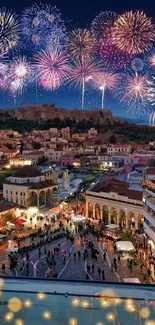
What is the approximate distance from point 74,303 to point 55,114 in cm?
9987

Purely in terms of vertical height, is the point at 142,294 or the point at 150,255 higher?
the point at 142,294

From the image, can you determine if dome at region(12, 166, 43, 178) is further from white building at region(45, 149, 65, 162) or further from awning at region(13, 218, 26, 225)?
white building at region(45, 149, 65, 162)

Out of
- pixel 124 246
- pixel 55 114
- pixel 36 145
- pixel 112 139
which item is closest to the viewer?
pixel 124 246

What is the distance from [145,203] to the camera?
19.8m

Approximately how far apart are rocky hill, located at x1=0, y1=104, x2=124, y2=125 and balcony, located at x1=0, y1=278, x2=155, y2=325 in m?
94.5

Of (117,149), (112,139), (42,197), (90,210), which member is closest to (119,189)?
(90,210)

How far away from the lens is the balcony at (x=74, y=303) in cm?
776

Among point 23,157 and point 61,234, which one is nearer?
point 61,234

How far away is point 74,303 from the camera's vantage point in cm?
819

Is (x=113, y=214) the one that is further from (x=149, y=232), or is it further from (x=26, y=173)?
(x=26, y=173)

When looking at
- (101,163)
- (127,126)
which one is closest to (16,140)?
(101,163)

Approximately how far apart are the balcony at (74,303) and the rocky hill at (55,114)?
9447 cm

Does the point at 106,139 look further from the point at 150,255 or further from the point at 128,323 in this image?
the point at 128,323

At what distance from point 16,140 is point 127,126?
1285 inches
